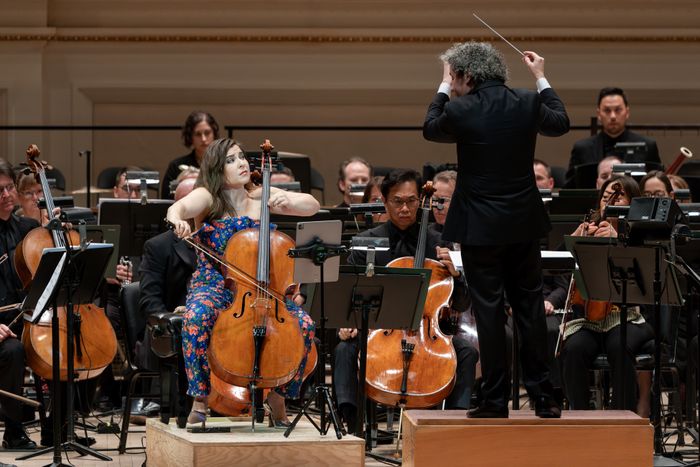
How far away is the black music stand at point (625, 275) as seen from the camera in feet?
15.9

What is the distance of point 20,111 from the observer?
29.7 ft

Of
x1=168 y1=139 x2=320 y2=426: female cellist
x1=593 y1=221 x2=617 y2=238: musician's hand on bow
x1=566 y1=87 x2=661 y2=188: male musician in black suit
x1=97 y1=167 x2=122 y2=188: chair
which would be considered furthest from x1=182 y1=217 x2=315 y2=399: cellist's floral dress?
x1=97 y1=167 x2=122 y2=188: chair

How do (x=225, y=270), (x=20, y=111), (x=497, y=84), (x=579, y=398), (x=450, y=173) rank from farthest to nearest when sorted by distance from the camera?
(x=20, y=111)
(x=450, y=173)
(x=579, y=398)
(x=225, y=270)
(x=497, y=84)

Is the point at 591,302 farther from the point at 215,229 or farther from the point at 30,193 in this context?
the point at 30,193

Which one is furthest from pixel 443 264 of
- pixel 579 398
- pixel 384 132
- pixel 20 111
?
pixel 20 111

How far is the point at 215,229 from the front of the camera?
15.7ft

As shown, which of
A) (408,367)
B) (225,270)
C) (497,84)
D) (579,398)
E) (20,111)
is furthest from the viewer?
(20,111)

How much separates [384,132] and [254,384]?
5001 mm

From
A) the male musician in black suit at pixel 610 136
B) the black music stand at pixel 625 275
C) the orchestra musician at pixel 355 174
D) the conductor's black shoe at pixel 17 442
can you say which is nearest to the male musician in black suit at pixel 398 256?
the black music stand at pixel 625 275

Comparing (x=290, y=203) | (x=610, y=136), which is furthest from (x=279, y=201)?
(x=610, y=136)

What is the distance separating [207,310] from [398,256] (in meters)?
1.27

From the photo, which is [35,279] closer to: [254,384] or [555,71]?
[254,384]

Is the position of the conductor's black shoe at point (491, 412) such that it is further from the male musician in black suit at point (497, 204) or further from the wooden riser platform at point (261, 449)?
the wooden riser platform at point (261, 449)

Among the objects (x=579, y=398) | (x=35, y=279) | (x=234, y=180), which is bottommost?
(x=579, y=398)
